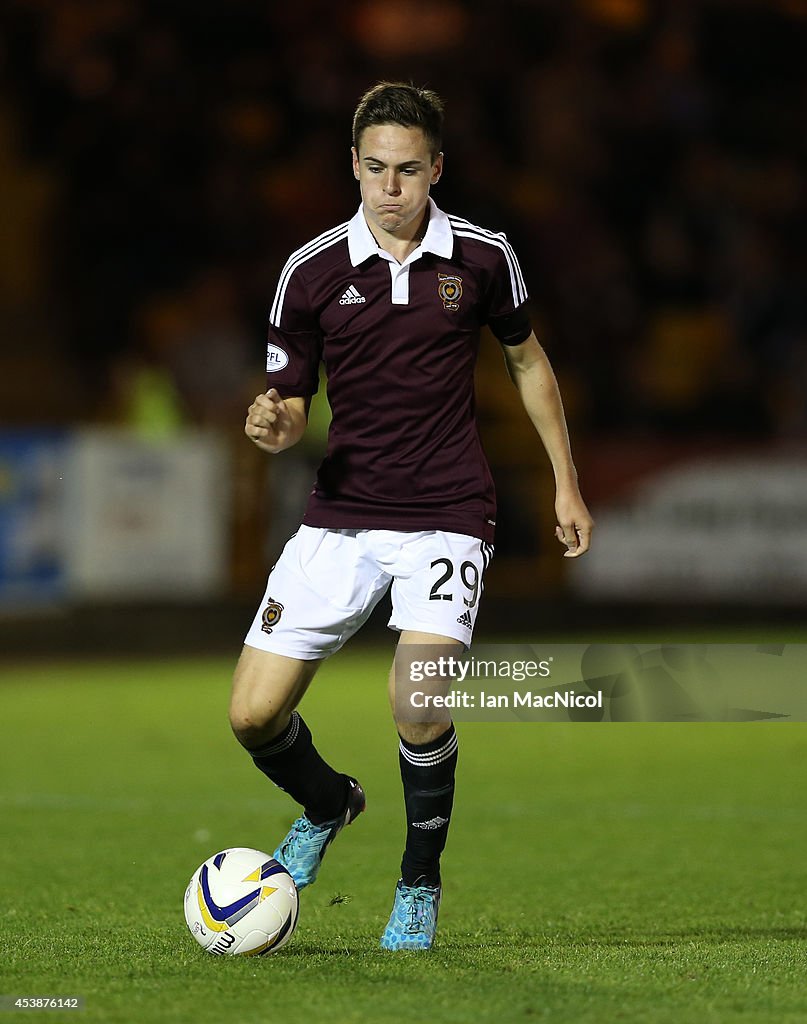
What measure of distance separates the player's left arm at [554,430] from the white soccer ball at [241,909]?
1.17 metres

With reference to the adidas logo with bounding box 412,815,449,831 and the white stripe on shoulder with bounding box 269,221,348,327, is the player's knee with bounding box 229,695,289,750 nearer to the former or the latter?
the adidas logo with bounding box 412,815,449,831

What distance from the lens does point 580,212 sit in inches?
713

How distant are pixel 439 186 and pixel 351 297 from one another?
12392 millimetres

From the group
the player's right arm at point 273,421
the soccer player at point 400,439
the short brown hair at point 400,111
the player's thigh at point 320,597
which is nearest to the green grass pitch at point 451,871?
the soccer player at point 400,439

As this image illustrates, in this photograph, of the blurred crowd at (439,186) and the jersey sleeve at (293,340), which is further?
the blurred crowd at (439,186)

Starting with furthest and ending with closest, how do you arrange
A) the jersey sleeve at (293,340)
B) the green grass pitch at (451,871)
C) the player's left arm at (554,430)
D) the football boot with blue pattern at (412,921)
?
the jersey sleeve at (293,340)
the player's left arm at (554,430)
the football boot with blue pattern at (412,921)
the green grass pitch at (451,871)

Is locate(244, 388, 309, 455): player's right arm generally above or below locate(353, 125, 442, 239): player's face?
below

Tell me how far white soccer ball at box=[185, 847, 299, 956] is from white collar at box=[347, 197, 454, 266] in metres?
1.65

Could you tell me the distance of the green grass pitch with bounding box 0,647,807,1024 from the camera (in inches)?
159

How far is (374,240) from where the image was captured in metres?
4.85

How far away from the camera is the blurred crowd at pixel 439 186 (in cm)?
1631

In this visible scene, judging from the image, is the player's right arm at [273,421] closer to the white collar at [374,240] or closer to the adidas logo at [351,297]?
the adidas logo at [351,297]

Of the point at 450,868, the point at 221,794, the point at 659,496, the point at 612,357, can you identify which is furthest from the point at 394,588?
the point at 612,357

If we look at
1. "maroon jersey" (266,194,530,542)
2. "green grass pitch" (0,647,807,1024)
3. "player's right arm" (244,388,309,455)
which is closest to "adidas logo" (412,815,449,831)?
"green grass pitch" (0,647,807,1024)
